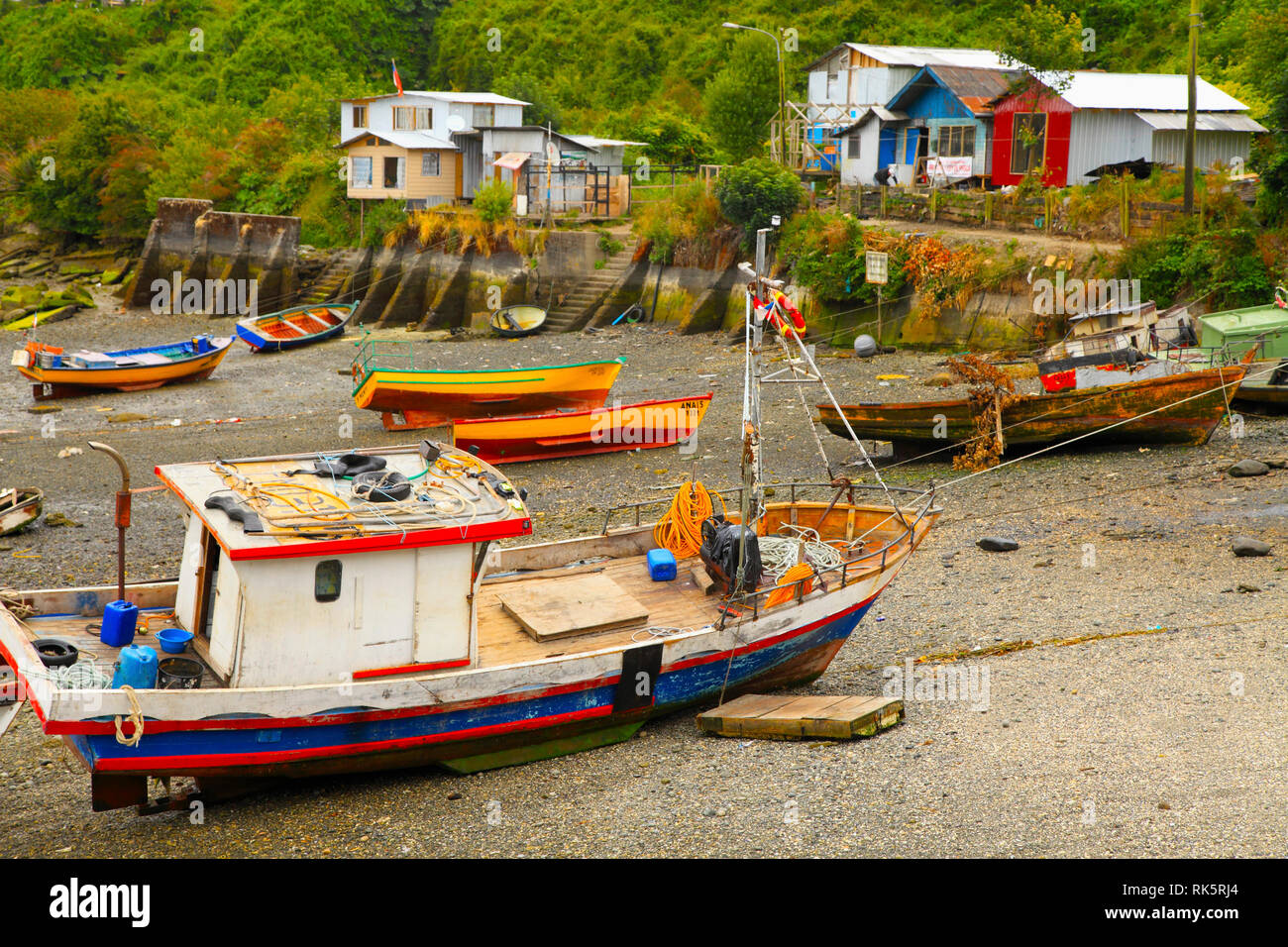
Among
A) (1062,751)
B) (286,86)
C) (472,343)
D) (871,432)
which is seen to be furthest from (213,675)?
(286,86)

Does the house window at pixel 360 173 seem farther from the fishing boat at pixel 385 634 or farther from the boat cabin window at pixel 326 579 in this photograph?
the boat cabin window at pixel 326 579

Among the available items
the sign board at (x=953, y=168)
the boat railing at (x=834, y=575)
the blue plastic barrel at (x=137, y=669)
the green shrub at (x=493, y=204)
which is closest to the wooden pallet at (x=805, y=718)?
the boat railing at (x=834, y=575)

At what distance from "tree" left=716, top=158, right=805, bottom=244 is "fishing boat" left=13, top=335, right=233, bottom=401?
14.5 m

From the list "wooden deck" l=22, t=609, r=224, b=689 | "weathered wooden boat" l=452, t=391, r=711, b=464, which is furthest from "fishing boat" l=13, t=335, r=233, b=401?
"wooden deck" l=22, t=609, r=224, b=689

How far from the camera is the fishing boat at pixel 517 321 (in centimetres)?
3569

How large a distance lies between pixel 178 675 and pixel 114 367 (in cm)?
2219

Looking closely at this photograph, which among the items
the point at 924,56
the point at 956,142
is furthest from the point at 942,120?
the point at 924,56

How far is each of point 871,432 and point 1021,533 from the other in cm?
450

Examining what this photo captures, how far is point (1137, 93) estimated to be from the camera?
1351 inches

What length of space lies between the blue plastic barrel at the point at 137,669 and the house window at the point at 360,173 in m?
40.7

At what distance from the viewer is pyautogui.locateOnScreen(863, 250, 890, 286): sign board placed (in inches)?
1144

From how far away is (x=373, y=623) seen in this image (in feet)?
31.6

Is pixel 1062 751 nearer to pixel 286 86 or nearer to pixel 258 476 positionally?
pixel 258 476

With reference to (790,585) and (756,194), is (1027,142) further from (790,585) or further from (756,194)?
(790,585)
